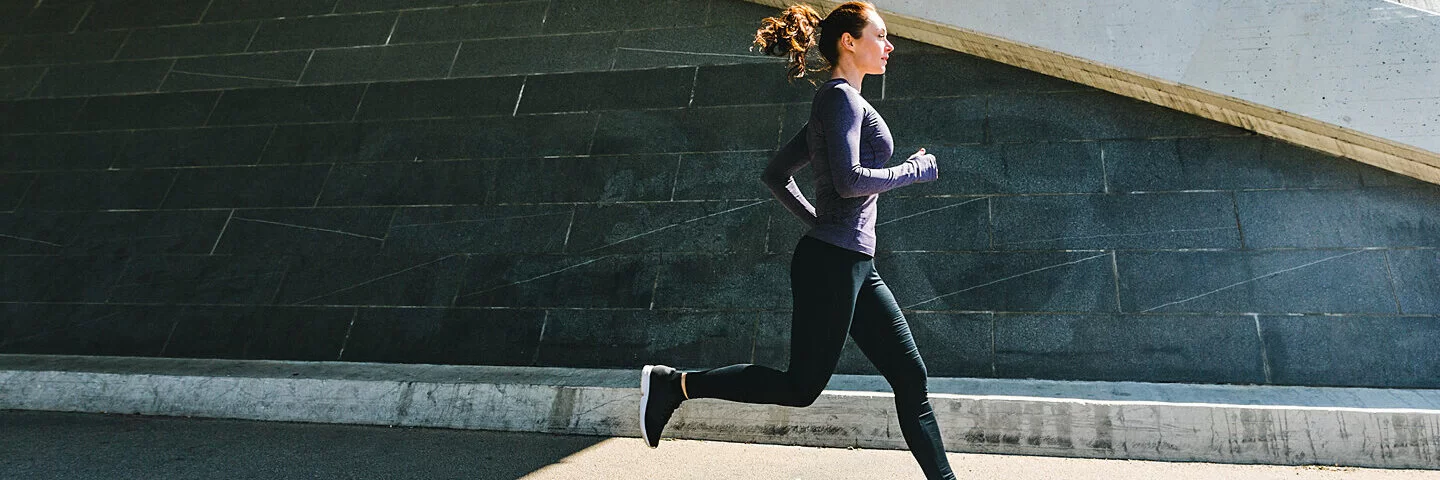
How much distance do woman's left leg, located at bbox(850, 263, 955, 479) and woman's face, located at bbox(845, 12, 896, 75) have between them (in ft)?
2.25

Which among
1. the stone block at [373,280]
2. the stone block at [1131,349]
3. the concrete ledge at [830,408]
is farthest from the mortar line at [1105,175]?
the stone block at [373,280]

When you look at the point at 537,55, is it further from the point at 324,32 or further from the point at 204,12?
the point at 204,12

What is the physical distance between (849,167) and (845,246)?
25 centimetres

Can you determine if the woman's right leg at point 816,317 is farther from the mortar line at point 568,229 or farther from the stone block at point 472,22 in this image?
the stone block at point 472,22

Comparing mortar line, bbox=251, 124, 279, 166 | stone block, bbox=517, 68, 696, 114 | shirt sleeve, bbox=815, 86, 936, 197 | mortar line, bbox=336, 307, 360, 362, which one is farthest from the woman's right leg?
mortar line, bbox=251, 124, 279, 166

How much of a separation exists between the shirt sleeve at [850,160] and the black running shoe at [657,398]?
939 millimetres

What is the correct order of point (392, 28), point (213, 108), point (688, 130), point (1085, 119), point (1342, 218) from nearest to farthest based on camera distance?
point (1342, 218), point (1085, 119), point (688, 130), point (213, 108), point (392, 28)

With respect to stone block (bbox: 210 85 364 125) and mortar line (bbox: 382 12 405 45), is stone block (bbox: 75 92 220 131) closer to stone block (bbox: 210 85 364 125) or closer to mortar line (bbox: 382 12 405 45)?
stone block (bbox: 210 85 364 125)

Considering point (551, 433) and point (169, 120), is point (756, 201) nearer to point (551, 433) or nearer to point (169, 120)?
point (551, 433)

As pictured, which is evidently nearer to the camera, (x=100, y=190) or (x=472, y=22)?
(x=100, y=190)

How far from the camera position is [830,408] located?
462 cm

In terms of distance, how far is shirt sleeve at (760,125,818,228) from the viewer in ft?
11.4

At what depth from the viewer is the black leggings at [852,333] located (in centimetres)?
319

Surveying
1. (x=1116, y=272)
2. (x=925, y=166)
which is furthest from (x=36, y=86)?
(x=1116, y=272)
